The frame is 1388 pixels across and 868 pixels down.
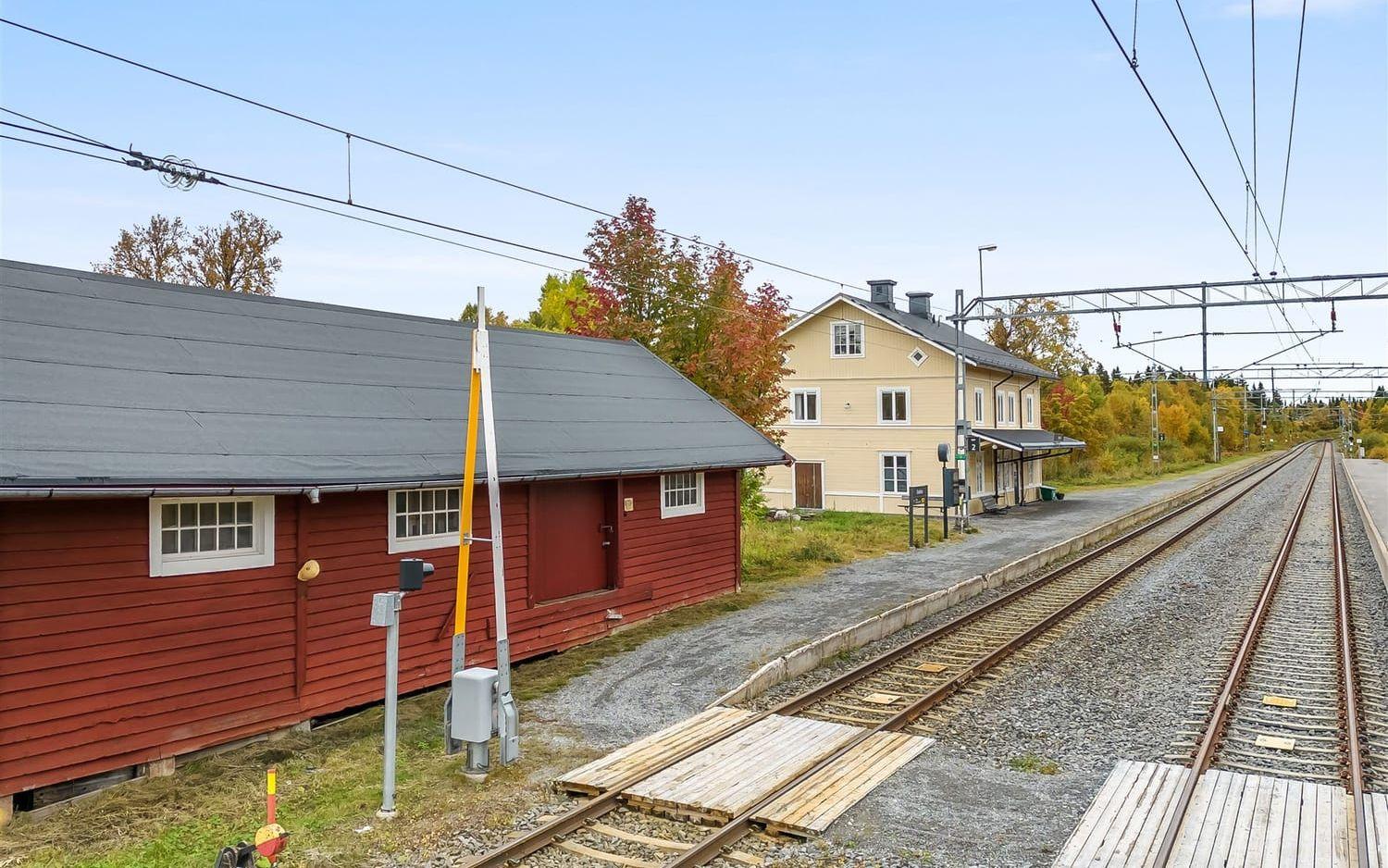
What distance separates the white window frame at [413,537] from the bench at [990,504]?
2662 centimetres

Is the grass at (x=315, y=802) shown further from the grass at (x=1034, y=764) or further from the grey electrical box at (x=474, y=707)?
the grass at (x=1034, y=764)

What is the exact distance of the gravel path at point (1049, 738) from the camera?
7.23m

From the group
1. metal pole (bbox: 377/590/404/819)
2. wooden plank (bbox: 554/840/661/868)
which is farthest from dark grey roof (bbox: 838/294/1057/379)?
wooden plank (bbox: 554/840/661/868)

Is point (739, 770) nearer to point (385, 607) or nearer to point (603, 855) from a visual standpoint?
point (603, 855)

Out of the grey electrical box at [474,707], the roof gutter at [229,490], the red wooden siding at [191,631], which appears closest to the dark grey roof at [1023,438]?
the roof gutter at [229,490]

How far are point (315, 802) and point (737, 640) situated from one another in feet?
23.3

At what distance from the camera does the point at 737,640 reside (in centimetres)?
1388

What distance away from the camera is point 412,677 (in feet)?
36.8

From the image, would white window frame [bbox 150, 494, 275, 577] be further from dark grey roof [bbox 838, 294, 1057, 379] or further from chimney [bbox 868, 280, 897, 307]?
chimney [bbox 868, 280, 897, 307]

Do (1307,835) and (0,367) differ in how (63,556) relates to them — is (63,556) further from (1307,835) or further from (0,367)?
(1307,835)

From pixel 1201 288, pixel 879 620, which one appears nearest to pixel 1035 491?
pixel 1201 288

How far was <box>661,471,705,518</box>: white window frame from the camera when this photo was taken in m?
15.7

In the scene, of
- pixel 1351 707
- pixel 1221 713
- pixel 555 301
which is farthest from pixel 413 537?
pixel 555 301

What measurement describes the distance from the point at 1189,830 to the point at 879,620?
7.15 m
